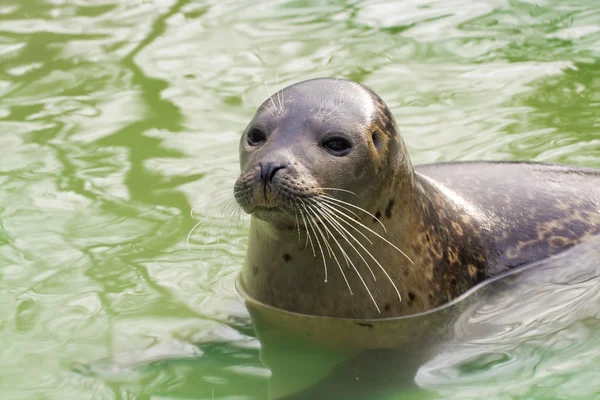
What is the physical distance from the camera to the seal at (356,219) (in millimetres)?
5062

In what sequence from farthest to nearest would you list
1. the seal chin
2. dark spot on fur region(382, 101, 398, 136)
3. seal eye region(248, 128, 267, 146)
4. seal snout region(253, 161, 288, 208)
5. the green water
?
dark spot on fur region(382, 101, 398, 136) → seal eye region(248, 128, 267, 146) → the green water → the seal chin → seal snout region(253, 161, 288, 208)

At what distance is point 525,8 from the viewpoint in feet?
33.1

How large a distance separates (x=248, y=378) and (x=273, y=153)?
3.19 feet

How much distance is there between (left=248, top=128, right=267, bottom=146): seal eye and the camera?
209 inches

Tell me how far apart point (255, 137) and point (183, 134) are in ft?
8.22

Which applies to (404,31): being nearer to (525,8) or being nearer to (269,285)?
(525,8)

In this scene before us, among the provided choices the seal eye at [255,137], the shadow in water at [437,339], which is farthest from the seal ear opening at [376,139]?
the shadow in water at [437,339]

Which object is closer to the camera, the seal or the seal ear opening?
the seal

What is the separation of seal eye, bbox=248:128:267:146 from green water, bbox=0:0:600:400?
0.85 meters

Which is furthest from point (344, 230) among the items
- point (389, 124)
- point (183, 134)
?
point (183, 134)

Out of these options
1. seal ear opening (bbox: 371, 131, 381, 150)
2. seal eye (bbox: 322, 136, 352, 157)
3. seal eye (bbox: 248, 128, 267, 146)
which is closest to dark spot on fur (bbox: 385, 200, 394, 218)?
seal ear opening (bbox: 371, 131, 381, 150)

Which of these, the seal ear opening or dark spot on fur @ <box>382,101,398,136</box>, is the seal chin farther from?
dark spot on fur @ <box>382,101,398,136</box>

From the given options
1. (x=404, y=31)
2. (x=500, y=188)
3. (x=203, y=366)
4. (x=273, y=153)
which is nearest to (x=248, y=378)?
(x=203, y=366)

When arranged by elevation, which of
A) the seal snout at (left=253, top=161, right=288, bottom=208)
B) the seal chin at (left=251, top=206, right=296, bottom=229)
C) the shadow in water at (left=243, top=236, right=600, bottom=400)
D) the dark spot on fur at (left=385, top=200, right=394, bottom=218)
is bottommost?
the shadow in water at (left=243, top=236, right=600, bottom=400)
